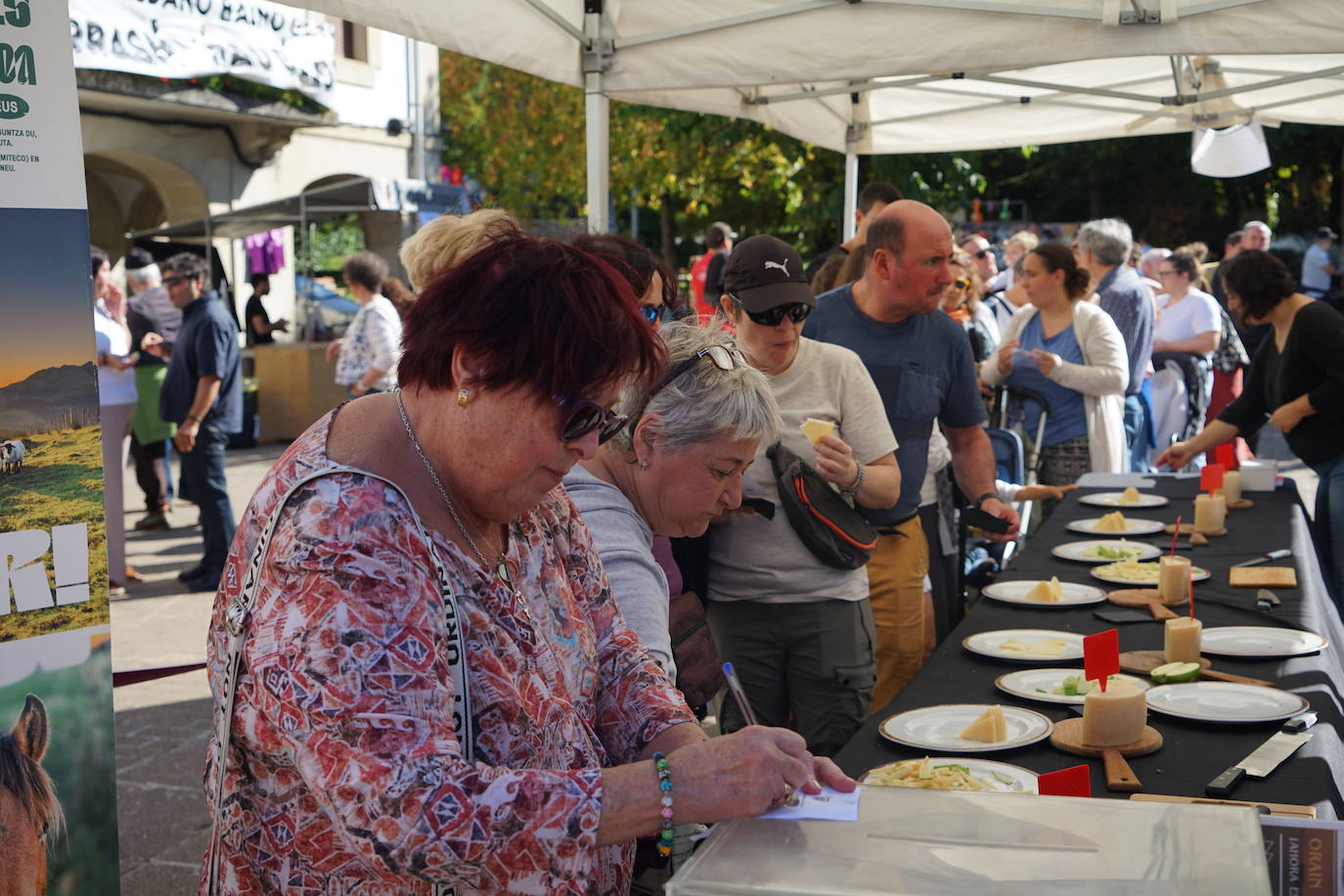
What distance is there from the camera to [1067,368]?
5938 millimetres

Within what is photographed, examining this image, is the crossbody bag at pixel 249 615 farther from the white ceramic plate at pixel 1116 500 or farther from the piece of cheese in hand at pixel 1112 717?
the white ceramic plate at pixel 1116 500

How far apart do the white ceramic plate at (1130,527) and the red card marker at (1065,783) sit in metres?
2.81

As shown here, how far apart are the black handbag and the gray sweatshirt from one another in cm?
100

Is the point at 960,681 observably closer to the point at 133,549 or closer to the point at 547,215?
the point at 133,549

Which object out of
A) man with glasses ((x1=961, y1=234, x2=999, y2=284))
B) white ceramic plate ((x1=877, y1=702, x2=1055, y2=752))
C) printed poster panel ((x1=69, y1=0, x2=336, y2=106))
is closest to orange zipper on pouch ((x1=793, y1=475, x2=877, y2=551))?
white ceramic plate ((x1=877, y1=702, x2=1055, y2=752))

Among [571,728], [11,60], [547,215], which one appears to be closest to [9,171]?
[11,60]

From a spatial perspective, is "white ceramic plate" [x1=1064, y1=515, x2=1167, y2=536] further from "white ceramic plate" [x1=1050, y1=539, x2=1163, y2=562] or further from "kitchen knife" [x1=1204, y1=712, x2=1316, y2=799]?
"kitchen knife" [x1=1204, y1=712, x2=1316, y2=799]

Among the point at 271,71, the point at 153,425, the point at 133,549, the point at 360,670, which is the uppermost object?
the point at 271,71

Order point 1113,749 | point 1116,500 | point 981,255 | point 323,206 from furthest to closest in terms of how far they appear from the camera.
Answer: point 323,206, point 981,255, point 1116,500, point 1113,749

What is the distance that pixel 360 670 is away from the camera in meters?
1.25

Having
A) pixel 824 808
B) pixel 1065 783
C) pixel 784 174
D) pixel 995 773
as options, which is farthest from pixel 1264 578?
pixel 784 174

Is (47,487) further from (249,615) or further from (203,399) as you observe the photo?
(203,399)

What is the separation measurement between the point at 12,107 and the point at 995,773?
2065 mm

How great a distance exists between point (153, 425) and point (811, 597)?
6412 mm
